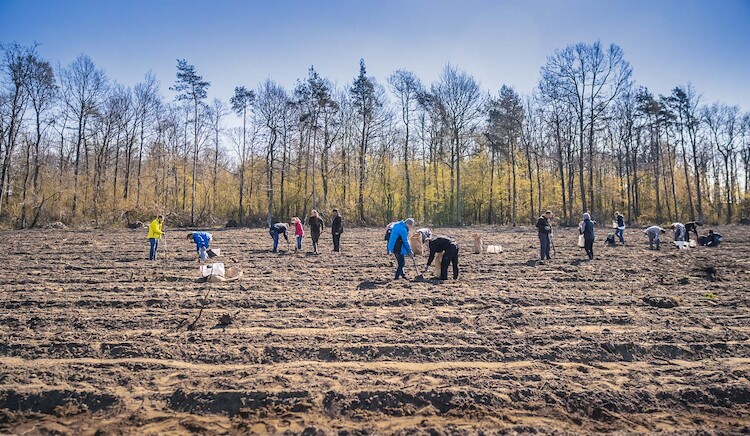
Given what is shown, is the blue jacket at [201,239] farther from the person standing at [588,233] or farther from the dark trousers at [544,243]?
the person standing at [588,233]

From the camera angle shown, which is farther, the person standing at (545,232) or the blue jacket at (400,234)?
the person standing at (545,232)

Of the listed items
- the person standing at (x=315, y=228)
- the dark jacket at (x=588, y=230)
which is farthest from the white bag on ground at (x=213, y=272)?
the dark jacket at (x=588, y=230)

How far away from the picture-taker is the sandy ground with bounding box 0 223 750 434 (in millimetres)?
4086

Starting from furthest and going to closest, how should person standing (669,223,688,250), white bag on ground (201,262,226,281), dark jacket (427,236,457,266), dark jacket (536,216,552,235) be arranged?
person standing (669,223,688,250), dark jacket (536,216,552,235), white bag on ground (201,262,226,281), dark jacket (427,236,457,266)

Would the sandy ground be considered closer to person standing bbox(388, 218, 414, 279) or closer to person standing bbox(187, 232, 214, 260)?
person standing bbox(388, 218, 414, 279)

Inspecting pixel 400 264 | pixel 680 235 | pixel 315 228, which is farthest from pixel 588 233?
pixel 315 228

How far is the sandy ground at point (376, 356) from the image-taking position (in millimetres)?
4086

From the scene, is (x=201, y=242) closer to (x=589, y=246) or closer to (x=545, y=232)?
(x=545, y=232)

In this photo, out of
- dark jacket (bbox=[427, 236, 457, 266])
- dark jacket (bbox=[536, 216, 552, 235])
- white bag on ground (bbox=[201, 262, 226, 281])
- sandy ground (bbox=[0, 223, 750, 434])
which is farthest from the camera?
dark jacket (bbox=[536, 216, 552, 235])

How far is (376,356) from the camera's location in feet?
17.4

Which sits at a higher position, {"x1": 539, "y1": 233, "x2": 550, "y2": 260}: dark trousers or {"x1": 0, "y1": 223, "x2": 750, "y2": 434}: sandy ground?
{"x1": 539, "y1": 233, "x2": 550, "y2": 260}: dark trousers

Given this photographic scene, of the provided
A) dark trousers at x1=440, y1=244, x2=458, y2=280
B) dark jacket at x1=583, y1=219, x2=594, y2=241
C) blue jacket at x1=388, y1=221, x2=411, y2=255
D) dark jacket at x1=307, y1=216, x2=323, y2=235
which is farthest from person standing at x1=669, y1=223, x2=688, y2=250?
dark jacket at x1=307, y1=216, x2=323, y2=235

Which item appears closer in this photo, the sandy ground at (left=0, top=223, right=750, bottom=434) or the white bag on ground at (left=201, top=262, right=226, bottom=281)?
the sandy ground at (left=0, top=223, right=750, bottom=434)

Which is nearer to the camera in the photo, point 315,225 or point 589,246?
point 589,246
